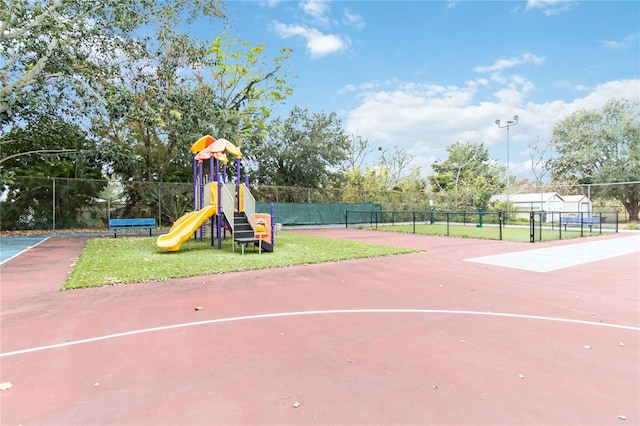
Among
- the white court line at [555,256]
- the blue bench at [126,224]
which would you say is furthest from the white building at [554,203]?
the blue bench at [126,224]

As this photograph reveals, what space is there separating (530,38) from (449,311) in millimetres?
15599

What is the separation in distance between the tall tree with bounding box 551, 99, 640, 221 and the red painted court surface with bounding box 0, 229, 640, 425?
86.1 feet

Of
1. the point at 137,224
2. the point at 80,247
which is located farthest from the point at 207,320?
the point at 137,224

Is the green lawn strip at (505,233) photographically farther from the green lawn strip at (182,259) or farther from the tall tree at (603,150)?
the tall tree at (603,150)

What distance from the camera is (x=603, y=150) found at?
3331 cm

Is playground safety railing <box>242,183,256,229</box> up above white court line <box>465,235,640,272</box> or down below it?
above

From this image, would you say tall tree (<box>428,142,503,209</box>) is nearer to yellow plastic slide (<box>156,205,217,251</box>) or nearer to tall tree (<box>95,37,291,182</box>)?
tall tree (<box>95,37,291,182</box>)

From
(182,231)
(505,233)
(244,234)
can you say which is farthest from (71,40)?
(505,233)

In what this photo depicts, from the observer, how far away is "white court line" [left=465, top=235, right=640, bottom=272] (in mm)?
8133

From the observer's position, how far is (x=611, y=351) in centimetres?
338

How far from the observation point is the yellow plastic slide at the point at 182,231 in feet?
32.4

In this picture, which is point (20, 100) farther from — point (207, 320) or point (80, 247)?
point (207, 320)

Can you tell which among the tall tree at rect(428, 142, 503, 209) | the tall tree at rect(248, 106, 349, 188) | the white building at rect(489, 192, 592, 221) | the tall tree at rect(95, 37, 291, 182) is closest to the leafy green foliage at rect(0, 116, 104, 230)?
the tall tree at rect(95, 37, 291, 182)

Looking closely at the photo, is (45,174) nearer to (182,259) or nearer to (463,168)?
(182,259)
